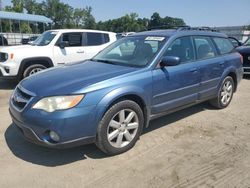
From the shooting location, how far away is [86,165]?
372cm

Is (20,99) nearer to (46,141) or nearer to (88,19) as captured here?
(46,141)

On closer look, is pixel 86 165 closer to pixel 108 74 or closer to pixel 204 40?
pixel 108 74

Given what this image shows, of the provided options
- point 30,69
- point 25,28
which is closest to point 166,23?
point 25,28

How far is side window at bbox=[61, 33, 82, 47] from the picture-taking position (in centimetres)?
876

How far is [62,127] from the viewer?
3410mm

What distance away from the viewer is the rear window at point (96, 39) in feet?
30.5

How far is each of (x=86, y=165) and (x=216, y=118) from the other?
3024 millimetres

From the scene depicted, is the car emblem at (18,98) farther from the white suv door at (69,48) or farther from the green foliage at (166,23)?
the white suv door at (69,48)

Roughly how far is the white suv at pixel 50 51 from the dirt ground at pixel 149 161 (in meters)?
3.06

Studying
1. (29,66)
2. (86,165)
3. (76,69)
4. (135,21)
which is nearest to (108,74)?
(76,69)

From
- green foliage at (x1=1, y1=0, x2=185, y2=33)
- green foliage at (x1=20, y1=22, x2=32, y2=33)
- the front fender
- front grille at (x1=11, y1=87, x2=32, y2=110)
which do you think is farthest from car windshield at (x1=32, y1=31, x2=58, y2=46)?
green foliage at (x1=1, y1=0, x2=185, y2=33)

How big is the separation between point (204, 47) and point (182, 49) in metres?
0.76

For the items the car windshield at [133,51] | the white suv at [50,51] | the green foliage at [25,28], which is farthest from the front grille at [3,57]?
the green foliage at [25,28]

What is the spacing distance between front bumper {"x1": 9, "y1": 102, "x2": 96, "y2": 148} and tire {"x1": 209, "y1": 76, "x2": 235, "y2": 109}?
3380 millimetres
